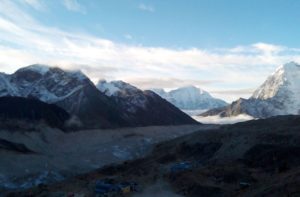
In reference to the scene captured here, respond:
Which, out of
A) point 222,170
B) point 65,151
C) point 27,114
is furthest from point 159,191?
point 27,114

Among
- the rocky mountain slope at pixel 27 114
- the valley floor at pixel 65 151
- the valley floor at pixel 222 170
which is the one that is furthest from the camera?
the rocky mountain slope at pixel 27 114

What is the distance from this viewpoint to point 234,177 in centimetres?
4928

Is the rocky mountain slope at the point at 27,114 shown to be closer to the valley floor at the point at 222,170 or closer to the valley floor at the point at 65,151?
the valley floor at the point at 65,151

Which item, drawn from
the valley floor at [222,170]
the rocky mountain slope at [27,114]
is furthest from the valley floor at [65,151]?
the valley floor at [222,170]

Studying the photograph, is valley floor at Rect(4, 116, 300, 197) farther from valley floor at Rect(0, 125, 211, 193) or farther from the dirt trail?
valley floor at Rect(0, 125, 211, 193)

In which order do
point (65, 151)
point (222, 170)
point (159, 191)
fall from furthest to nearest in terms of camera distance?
1. point (65, 151)
2. point (222, 170)
3. point (159, 191)

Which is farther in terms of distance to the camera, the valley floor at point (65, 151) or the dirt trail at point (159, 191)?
the valley floor at point (65, 151)

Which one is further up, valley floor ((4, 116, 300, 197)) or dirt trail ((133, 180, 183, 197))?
valley floor ((4, 116, 300, 197))

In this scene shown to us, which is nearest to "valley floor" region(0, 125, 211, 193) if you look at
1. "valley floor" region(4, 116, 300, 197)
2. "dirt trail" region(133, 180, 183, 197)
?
"valley floor" region(4, 116, 300, 197)

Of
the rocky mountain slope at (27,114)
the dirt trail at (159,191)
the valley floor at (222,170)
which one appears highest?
the rocky mountain slope at (27,114)

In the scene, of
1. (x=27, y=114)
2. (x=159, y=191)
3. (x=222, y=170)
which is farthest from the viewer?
(x=27, y=114)

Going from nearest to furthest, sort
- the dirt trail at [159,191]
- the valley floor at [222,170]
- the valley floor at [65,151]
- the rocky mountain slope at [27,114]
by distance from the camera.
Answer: the valley floor at [222,170]
the dirt trail at [159,191]
the valley floor at [65,151]
the rocky mountain slope at [27,114]

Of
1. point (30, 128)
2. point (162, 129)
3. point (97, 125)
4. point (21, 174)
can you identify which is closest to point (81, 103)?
point (97, 125)

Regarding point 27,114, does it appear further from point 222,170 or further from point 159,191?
point 159,191
